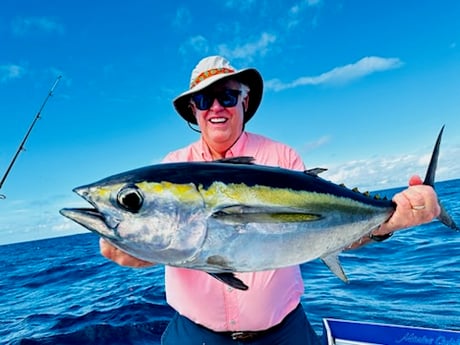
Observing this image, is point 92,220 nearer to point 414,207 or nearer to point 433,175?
point 414,207

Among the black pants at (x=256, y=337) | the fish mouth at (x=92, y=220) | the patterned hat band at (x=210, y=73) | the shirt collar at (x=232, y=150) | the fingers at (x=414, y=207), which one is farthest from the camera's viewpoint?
the shirt collar at (x=232, y=150)

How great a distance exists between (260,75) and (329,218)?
5.31 feet

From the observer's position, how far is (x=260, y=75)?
3.29 m

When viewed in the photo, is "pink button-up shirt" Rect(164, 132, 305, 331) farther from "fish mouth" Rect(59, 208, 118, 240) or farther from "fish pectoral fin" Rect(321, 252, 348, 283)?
"fish mouth" Rect(59, 208, 118, 240)

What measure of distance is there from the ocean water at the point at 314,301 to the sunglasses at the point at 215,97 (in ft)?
18.8

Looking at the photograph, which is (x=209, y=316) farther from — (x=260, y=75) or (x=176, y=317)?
(x=260, y=75)

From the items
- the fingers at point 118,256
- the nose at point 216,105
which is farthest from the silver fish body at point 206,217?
the nose at point 216,105

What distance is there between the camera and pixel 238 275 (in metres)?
2.84

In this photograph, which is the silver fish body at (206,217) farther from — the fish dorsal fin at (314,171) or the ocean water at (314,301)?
the ocean water at (314,301)

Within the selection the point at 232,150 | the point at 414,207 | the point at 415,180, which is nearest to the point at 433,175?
the point at 415,180

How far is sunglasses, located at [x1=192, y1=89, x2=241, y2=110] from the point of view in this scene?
291 cm

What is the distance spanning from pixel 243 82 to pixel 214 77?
443mm

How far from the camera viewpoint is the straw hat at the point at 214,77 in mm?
2920

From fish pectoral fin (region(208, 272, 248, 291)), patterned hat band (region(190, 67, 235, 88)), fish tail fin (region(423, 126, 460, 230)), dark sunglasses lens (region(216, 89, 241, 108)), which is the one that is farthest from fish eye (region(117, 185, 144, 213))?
fish tail fin (region(423, 126, 460, 230))
